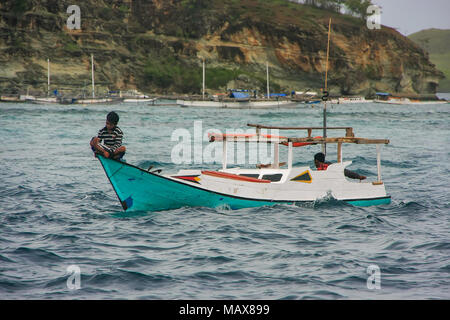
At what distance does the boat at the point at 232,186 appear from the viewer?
14367mm

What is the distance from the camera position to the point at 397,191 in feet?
67.8

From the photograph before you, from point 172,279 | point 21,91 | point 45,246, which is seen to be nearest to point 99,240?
point 45,246

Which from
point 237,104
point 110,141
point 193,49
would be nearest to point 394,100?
point 193,49

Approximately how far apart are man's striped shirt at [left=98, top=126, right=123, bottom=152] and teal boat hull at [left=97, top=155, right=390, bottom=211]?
39 centimetres

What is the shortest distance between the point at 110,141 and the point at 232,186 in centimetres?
355

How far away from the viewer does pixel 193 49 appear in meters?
121

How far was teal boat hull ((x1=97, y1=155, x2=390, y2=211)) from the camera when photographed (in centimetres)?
1419

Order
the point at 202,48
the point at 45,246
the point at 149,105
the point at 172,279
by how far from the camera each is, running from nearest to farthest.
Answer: the point at 172,279 → the point at 45,246 → the point at 149,105 → the point at 202,48

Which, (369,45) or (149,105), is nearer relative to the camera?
(149,105)

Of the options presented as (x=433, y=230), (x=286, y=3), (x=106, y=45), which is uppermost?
(x=286, y=3)

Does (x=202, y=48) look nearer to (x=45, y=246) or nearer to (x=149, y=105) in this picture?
(x=149, y=105)

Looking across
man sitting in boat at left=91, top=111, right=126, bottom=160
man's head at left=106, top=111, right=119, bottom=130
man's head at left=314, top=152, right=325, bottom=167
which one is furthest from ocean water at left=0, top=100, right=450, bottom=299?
man's head at left=106, top=111, right=119, bottom=130

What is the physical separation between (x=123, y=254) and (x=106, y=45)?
106 metres

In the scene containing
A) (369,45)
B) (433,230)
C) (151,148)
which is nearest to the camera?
(433,230)
